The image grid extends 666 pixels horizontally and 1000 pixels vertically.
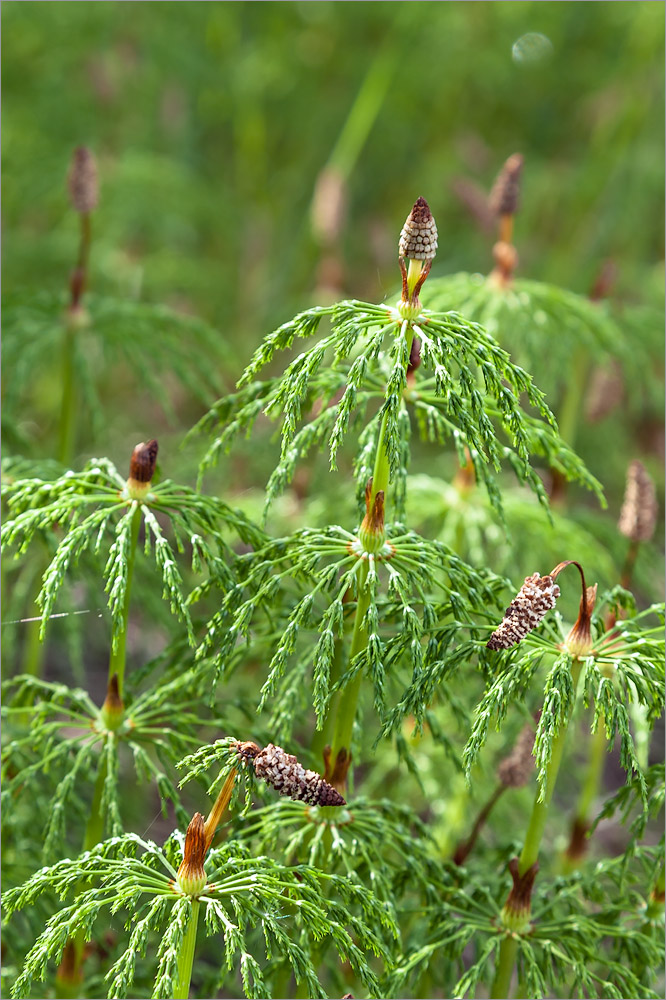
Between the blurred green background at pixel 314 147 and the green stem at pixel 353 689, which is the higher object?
the blurred green background at pixel 314 147

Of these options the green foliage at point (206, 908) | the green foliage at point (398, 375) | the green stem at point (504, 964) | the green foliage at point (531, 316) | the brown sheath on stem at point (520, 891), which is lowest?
the green stem at point (504, 964)

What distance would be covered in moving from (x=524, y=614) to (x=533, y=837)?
1.18ft

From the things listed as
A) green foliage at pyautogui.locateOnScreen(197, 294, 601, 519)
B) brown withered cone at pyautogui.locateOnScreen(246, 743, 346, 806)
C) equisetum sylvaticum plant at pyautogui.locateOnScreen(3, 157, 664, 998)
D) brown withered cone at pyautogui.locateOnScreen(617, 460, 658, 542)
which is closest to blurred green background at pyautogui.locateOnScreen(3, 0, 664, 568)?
brown withered cone at pyautogui.locateOnScreen(617, 460, 658, 542)

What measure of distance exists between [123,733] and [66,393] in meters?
0.72

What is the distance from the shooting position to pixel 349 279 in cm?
390

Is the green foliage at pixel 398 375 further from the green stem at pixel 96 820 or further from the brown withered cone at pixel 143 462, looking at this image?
the green stem at pixel 96 820

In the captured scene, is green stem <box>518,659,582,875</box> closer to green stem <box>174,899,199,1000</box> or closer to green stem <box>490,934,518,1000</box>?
green stem <box>490,934,518,1000</box>

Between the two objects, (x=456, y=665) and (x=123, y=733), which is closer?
(x=456, y=665)

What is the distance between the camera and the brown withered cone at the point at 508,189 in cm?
180

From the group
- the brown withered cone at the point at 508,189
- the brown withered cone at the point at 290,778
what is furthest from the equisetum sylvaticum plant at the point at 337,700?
the brown withered cone at the point at 508,189

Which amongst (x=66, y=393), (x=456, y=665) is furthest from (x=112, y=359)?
(x=456, y=665)

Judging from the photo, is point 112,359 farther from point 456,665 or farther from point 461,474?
point 456,665

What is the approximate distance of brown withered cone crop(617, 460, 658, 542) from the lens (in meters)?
1.54

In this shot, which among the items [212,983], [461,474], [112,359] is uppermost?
[112,359]
